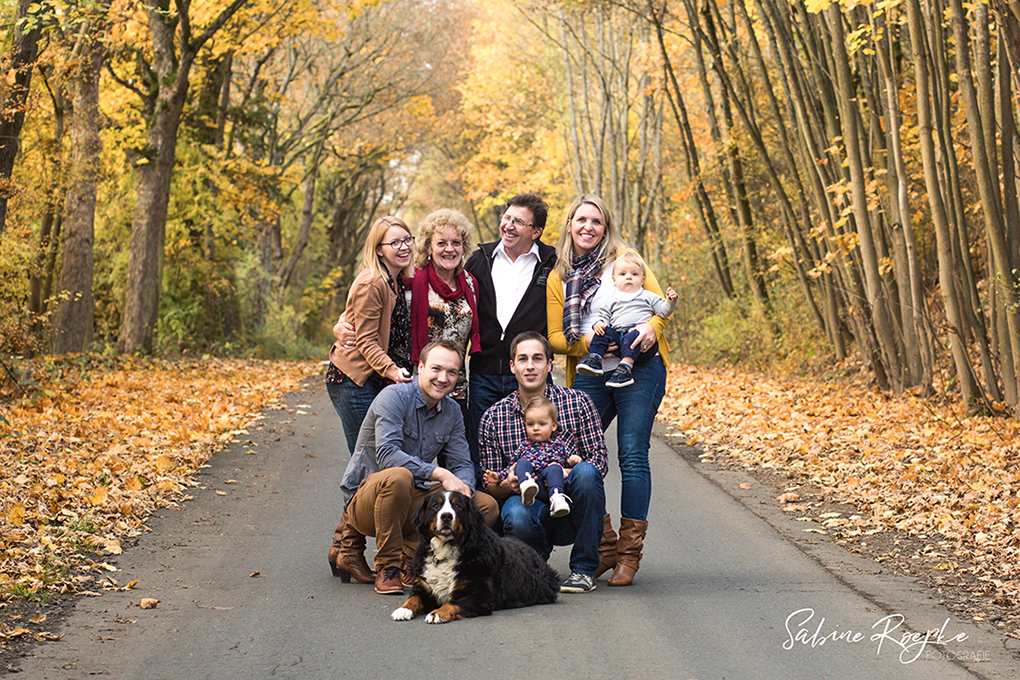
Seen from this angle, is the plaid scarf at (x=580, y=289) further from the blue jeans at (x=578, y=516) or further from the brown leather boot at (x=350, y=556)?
the brown leather boot at (x=350, y=556)

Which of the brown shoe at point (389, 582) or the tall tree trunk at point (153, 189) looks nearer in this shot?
the brown shoe at point (389, 582)

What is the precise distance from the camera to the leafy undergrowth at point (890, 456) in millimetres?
6762

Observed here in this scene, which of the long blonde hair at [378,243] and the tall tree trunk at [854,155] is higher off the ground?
the tall tree trunk at [854,155]

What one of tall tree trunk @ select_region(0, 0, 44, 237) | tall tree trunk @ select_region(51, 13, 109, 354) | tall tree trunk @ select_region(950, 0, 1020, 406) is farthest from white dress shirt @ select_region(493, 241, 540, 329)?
tall tree trunk @ select_region(51, 13, 109, 354)

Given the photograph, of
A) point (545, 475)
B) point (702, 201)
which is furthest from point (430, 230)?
point (702, 201)

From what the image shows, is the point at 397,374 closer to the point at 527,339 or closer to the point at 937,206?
the point at 527,339

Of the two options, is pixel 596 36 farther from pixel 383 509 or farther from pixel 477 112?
pixel 383 509

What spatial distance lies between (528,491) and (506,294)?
4.26 feet

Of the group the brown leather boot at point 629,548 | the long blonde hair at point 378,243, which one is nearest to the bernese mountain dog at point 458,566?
the brown leather boot at point 629,548

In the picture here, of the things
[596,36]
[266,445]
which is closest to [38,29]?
[266,445]

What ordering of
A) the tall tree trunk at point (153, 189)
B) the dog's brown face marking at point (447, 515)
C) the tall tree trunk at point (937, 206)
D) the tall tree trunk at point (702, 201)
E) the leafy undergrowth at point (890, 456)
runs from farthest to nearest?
the tall tree trunk at point (702, 201)
the tall tree trunk at point (153, 189)
the tall tree trunk at point (937, 206)
the leafy undergrowth at point (890, 456)
the dog's brown face marking at point (447, 515)

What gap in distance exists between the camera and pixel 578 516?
5.62m

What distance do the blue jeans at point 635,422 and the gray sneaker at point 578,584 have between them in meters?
0.44

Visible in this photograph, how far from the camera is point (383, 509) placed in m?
5.51
